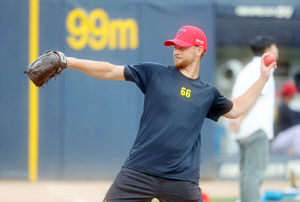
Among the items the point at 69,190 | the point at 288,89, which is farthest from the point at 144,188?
the point at 288,89

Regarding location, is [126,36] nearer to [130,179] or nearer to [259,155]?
[259,155]

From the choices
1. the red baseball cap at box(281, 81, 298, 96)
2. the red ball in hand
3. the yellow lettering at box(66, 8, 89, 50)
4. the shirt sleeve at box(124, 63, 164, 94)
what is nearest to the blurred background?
the yellow lettering at box(66, 8, 89, 50)

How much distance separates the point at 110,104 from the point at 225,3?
2.85 metres

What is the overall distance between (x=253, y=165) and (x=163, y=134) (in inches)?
75.3

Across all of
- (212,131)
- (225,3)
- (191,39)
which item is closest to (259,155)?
(191,39)

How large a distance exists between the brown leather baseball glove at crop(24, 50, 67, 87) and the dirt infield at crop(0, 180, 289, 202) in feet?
13.6

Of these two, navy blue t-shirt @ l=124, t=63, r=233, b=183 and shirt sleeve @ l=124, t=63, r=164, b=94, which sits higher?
shirt sleeve @ l=124, t=63, r=164, b=94

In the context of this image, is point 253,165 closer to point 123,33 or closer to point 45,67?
point 45,67

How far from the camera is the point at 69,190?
28.3 ft

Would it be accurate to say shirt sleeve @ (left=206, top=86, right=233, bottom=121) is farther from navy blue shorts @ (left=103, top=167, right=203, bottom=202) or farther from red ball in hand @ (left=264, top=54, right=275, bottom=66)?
navy blue shorts @ (left=103, top=167, right=203, bottom=202)

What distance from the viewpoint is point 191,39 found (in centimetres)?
415

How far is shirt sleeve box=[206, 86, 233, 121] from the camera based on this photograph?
13.9ft

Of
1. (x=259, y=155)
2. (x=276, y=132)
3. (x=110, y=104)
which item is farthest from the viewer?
(x=276, y=132)

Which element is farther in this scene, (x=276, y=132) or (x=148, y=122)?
(x=276, y=132)
